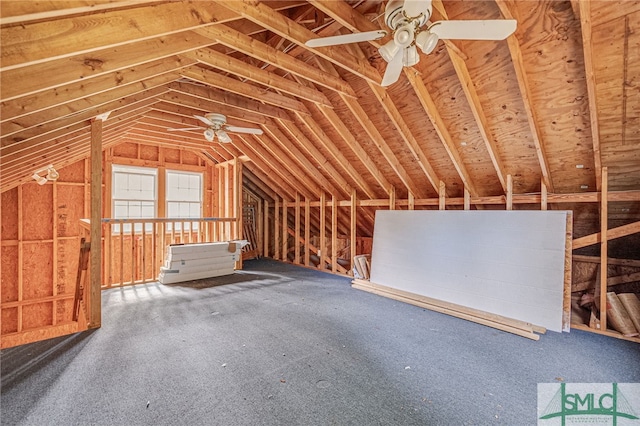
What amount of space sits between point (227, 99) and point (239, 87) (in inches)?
24.2

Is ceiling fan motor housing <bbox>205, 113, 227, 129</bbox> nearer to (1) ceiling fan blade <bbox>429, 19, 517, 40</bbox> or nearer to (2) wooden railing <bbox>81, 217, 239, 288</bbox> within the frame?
(2) wooden railing <bbox>81, 217, 239, 288</bbox>

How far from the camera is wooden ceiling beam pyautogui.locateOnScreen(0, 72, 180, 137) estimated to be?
6.68 feet

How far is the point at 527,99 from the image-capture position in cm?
266

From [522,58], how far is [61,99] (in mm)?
4011

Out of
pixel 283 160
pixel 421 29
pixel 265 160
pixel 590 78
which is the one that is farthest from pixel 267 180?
pixel 590 78

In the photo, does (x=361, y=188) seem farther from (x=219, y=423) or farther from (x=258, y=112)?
(x=219, y=423)

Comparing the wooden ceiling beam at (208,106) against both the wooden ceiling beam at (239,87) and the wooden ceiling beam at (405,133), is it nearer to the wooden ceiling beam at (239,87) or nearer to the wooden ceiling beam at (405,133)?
the wooden ceiling beam at (239,87)

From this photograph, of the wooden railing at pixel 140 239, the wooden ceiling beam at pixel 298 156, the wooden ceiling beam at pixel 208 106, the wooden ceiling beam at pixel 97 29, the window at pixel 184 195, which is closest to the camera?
the wooden ceiling beam at pixel 97 29

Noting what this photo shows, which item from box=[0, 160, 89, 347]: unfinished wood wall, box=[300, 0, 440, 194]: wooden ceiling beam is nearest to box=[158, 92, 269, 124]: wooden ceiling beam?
box=[300, 0, 440, 194]: wooden ceiling beam

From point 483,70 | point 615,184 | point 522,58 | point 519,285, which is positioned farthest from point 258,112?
point 615,184

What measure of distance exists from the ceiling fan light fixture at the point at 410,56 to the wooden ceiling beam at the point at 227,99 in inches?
109

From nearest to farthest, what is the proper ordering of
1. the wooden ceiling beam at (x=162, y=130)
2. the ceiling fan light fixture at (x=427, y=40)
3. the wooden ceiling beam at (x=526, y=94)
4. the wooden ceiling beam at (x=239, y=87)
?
the ceiling fan light fixture at (x=427, y=40) → the wooden ceiling beam at (x=526, y=94) → the wooden ceiling beam at (x=239, y=87) → the wooden ceiling beam at (x=162, y=130)

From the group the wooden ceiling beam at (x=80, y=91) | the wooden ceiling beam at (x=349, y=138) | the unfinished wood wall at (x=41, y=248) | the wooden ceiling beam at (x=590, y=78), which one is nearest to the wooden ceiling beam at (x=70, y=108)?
the wooden ceiling beam at (x=80, y=91)

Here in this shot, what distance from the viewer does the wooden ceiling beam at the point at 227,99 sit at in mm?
3624
